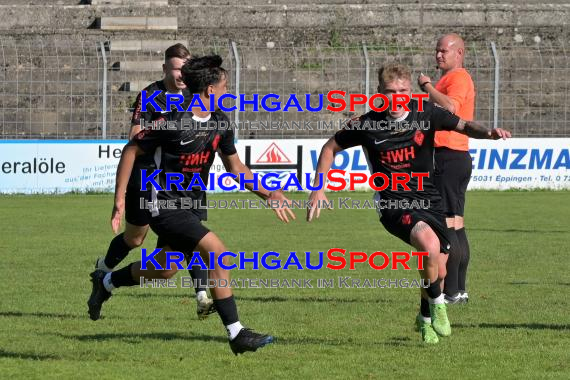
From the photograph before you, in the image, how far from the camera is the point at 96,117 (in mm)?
24906

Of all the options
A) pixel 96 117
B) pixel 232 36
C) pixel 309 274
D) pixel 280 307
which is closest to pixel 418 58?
pixel 232 36

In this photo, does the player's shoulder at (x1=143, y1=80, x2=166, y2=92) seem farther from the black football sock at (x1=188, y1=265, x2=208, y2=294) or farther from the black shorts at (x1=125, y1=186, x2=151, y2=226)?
the black football sock at (x1=188, y1=265, x2=208, y2=294)

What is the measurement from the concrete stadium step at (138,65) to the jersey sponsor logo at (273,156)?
16.4 ft

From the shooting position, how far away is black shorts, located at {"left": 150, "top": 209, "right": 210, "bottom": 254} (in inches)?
291

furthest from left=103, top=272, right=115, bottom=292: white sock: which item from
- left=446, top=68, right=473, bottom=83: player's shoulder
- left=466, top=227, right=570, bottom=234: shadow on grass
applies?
left=466, top=227, right=570, bottom=234: shadow on grass

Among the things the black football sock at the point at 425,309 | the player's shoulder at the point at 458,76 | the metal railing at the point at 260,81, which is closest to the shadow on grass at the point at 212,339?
the black football sock at the point at 425,309

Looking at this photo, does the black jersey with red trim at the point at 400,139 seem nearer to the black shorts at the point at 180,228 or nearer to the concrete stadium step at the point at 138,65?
the black shorts at the point at 180,228

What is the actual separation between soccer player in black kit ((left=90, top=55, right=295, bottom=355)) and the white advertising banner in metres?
15.4

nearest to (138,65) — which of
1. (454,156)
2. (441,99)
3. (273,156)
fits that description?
(273,156)

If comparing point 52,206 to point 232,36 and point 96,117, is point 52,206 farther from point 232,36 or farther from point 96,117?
point 232,36

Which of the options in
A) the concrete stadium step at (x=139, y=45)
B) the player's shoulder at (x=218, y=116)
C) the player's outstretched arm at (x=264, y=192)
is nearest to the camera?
the player's shoulder at (x=218, y=116)

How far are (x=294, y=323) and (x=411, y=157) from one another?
160 cm

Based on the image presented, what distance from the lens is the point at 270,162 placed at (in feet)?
77.9

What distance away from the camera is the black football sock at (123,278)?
28.7 ft
